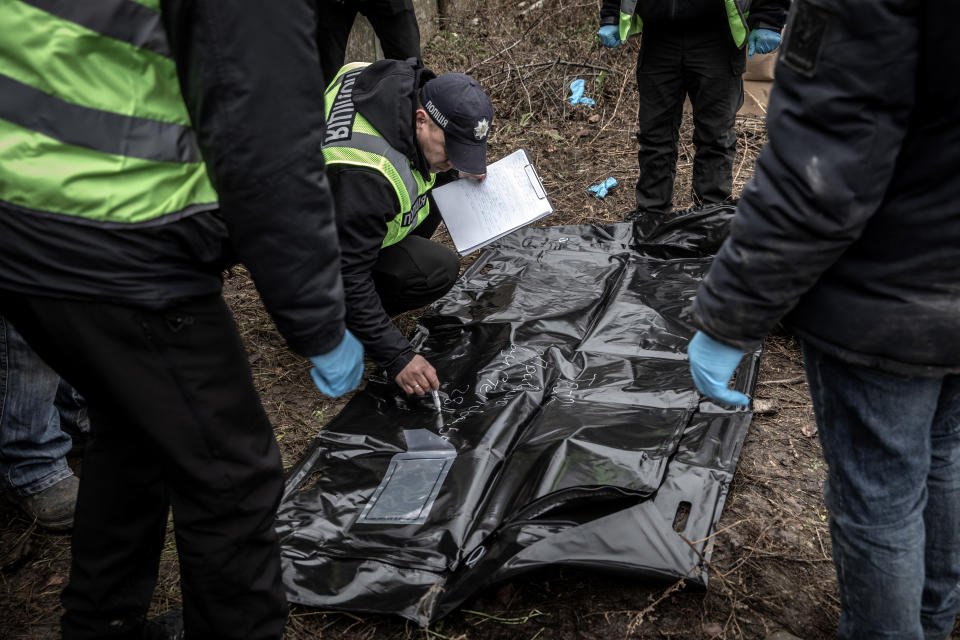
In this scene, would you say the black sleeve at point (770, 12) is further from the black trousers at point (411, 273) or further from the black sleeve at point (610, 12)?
the black trousers at point (411, 273)

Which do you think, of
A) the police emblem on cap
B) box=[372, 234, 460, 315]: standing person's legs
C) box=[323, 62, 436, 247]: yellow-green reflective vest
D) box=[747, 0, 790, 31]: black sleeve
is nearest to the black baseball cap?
the police emblem on cap

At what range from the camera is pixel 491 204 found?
286cm

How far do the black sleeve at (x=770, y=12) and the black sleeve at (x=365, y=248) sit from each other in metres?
1.80

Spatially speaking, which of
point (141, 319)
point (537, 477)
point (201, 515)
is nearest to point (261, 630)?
point (201, 515)

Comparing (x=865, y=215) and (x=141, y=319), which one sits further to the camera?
(x=141, y=319)

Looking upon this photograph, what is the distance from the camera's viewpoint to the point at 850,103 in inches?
35.6

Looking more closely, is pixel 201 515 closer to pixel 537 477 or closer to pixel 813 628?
pixel 537 477

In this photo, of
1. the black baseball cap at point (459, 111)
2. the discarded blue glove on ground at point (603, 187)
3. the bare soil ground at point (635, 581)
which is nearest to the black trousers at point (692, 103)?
the discarded blue glove on ground at point (603, 187)

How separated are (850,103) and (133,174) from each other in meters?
0.96

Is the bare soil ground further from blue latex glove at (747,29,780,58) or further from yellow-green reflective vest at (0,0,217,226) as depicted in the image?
blue latex glove at (747,29,780,58)

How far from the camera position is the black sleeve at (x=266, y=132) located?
0.97 m

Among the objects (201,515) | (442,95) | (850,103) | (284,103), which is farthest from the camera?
(442,95)

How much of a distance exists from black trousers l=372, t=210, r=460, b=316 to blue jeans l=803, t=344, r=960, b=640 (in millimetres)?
1634

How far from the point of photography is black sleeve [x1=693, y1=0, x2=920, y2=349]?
0.88 metres
